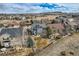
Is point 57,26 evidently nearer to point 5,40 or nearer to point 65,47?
point 65,47

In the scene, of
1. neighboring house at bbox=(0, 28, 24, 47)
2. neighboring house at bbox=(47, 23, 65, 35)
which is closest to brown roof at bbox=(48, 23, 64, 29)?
neighboring house at bbox=(47, 23, 65, 35)

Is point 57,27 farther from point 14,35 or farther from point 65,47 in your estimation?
point 14,35

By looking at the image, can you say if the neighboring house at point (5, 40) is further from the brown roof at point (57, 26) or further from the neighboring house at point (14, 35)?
the brown roof at point (57, 26)

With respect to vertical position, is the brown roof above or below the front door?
above

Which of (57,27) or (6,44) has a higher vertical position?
(57,27)

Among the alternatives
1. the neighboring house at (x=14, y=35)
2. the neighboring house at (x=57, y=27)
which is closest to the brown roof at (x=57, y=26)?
the neighboring house at (x=57, y=27)

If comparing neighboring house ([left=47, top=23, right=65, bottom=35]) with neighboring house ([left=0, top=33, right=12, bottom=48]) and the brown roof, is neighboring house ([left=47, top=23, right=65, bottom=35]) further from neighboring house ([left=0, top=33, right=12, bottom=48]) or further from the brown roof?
neighboring house ([left=0, top=33, right=12, bottom=48])

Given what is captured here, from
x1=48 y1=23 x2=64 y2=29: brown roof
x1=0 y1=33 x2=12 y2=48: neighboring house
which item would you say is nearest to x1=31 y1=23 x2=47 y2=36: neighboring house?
x1=48 y1=23 x2=64 y2=29: brown roof

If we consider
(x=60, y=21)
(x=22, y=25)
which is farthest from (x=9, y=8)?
→ (x=60, y=21)

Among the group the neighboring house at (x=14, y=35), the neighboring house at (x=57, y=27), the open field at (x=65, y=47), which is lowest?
the open field at (x=65, y=47)

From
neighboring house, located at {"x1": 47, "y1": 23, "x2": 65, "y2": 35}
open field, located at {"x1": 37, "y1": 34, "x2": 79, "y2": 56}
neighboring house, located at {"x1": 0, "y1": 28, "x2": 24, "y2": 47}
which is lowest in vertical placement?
open field, located at {"x1": 37, "y1": 34, "x2": 79, "y2": 56}

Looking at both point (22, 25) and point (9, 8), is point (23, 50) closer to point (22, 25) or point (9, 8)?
point (22, 25)

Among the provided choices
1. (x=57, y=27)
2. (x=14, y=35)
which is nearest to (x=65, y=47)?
(x=57, y=27)
